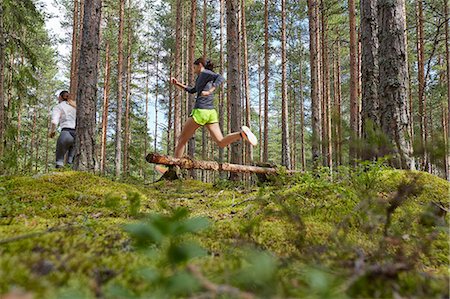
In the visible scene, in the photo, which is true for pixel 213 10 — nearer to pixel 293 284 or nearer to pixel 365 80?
pixel 365 80

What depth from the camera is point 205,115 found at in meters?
6.70

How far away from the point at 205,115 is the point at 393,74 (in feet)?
11.8

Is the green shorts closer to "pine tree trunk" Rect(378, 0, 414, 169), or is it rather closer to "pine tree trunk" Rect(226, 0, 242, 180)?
"pine tree trunk" Rect(226, 0, 242, 180)

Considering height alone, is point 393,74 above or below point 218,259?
above

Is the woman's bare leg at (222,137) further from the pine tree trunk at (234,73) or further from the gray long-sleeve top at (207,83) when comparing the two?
the pine tree trunk at (234,73)

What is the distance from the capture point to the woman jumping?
6652 mm

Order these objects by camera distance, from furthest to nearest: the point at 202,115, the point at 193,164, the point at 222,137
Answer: the point at 193,164, the point at 222,137, the point at 202,115

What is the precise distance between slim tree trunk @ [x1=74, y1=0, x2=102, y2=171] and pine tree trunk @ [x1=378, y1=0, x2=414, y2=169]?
5.30 metres

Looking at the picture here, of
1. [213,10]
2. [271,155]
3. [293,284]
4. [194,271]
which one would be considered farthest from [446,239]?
[271,155]

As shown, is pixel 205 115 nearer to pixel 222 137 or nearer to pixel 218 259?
pixel 222 137

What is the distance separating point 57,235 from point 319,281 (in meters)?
1.39

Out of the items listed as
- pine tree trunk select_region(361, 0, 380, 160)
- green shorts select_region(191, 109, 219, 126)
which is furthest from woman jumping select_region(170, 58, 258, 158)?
pine tree trunk select_region(361, 0, 380, 160)

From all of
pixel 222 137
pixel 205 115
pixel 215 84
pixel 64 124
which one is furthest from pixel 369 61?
pixel 64 124

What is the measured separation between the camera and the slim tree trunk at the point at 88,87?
620 centimetres
